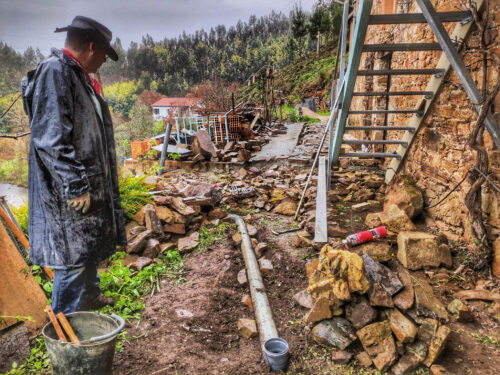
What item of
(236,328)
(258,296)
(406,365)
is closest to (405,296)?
(406,365)

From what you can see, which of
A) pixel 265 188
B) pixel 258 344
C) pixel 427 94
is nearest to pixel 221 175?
pixel 265 188

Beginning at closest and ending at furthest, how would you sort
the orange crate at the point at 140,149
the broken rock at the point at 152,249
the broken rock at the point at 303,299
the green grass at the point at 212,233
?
the broken rock at the point at 303,299 < the broken rock at the point at 152,249 < the green grass at the point at 212,233 < the orange crate at the point at 140,149

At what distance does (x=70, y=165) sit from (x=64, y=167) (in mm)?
36

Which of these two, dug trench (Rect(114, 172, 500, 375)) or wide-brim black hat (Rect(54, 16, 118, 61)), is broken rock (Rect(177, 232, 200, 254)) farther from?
wide-brim black hat (Rect(54, 16, 118, 61))

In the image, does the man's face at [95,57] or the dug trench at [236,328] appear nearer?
the dug trench at [236,328]

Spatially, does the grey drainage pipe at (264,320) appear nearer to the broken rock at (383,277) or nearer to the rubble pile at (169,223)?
the broken rock at (383,277)

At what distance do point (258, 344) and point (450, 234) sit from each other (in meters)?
2.57

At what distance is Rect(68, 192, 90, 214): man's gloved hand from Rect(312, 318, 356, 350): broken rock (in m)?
1.88

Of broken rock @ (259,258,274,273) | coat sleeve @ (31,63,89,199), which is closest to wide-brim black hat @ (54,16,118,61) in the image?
coat sleeve @ (31,63,89,199)

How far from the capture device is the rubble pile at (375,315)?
206cm

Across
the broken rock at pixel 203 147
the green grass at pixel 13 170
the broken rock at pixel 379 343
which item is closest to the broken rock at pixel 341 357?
the broken rock at pixel 379 343

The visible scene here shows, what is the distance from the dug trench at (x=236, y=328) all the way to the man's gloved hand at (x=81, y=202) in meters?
1.11

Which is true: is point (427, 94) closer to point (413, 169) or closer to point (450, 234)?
point (413, 169)

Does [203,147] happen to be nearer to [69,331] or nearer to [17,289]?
[17,289]
